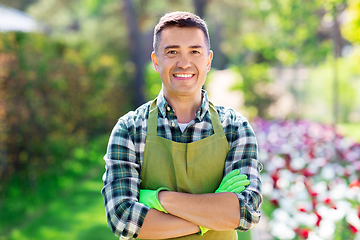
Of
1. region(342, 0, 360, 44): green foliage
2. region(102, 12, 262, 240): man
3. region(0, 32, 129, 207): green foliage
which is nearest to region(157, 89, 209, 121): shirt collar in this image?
region(102, 12, 262, 240): man

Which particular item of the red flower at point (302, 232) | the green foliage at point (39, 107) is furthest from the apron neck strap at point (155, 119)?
the green foliage at point (39, 107)

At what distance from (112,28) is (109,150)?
1250cm

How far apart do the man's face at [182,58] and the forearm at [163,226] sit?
1.90ft

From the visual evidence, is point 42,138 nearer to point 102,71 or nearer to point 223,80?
point 102,71

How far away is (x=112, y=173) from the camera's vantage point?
64.9 inches

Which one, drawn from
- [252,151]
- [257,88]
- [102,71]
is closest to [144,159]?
[252,151]

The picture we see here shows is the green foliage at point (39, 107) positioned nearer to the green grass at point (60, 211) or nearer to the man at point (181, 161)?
the green grass at point (60, 211)

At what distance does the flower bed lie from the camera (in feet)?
11.2

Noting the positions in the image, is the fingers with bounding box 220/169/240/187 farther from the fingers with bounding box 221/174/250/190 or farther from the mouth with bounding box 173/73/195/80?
the mouth with bounding box 173/73/195/80

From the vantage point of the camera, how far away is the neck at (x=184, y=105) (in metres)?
1.77

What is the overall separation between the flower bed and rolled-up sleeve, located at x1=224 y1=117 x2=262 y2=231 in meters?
1.85

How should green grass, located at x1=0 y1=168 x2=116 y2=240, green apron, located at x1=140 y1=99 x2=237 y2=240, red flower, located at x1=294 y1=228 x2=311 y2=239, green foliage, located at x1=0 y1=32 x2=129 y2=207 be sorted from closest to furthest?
green apron, located at x1=140 y1=99 x2=237 y2=240
red flower, located at x1=294 y1=228 x2=311 y2=239
green grass, located at x1=0 y1=168 x2=116 y2=240
green foliage, located at x1=0 y1=32 x2=129 y2=207

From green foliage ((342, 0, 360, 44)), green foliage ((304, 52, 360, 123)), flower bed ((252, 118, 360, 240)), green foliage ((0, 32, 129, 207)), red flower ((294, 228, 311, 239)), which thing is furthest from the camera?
green foliage ((304, 52, 360, 123))

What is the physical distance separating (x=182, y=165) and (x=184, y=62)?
487mm
